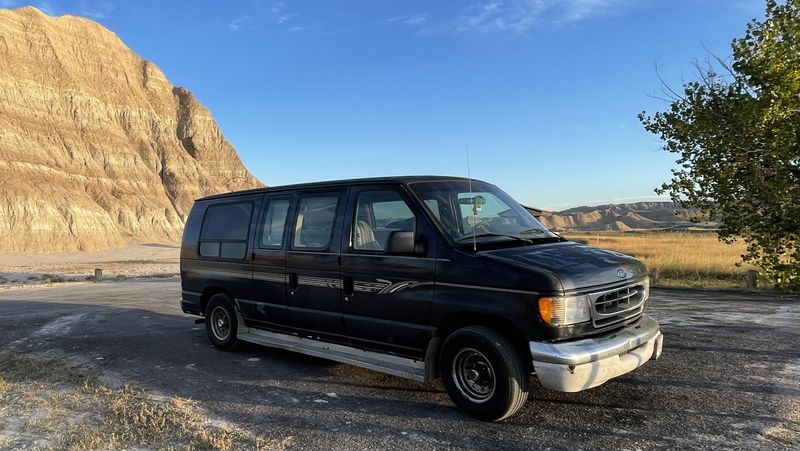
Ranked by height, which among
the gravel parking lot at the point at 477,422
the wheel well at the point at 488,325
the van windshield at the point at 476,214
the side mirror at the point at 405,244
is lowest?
the gravel parking lot at the point at 477,422

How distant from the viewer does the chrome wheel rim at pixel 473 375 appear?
4605 mm

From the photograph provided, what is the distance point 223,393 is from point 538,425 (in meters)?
3.13

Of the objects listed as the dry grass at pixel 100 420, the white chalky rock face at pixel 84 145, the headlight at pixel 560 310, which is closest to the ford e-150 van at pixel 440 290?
the headlight at pixel 560 310

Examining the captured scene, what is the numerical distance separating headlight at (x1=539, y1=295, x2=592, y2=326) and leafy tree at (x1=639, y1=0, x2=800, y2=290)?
3609 mm

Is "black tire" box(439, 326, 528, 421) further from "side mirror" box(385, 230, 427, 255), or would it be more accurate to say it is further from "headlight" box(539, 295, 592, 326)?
"side mirror" box(385, 230, 427, 255)

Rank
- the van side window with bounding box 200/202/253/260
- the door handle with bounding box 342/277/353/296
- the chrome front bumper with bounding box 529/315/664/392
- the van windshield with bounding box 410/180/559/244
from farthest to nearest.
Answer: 1. the van side window with bounding box 200/202/253/260
2. the door handle with bounding box 342/277/353/296
3. the van windshield with bounding box 410/180/559/244
4. the chrome front bumper with bounding box 529/315/664/392

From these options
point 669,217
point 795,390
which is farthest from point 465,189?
point 669,217

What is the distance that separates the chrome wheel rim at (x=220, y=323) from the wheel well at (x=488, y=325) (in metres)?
3.63

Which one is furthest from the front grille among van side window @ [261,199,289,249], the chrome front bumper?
van side window @ [261,199,289,249]

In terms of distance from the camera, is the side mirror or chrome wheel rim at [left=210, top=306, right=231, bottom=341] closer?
the side mirror

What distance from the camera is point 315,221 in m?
6.17

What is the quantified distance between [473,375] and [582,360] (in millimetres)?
963

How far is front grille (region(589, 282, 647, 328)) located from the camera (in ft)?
14.8

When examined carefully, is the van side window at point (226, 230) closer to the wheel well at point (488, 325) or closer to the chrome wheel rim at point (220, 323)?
the chrome wheel rim at point (220, 323)
